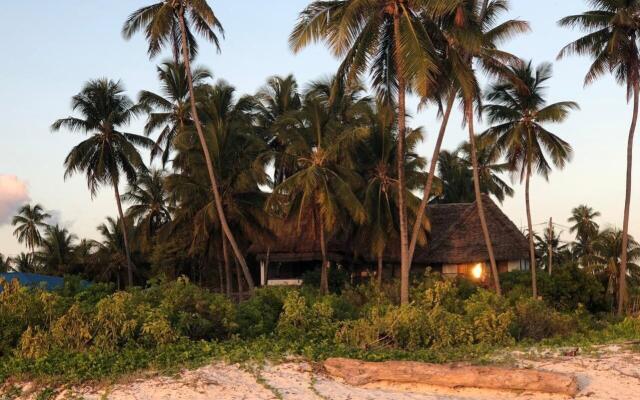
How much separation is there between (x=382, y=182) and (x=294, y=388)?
1900cm

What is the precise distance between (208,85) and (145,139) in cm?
401

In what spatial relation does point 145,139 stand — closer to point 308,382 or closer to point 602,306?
point 602,306

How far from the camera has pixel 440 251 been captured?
3169 cm

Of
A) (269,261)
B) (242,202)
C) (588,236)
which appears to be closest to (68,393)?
(242,202)

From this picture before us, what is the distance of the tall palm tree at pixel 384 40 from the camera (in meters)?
17.8

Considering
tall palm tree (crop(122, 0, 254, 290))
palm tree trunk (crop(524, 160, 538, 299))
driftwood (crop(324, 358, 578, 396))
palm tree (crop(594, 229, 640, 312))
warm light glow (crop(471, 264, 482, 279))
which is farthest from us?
palm tree (crop(594, 229, 640, 312))

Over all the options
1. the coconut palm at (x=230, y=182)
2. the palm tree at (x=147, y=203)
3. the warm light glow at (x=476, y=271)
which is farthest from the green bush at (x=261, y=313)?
the palm tree at (x=147, y=203)

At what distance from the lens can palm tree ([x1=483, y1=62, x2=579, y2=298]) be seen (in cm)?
2892

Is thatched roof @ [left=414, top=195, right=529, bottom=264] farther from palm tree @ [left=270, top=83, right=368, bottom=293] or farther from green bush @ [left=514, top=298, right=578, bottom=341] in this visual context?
green bush @ [left=514, top=298, right=578, bottom=341]

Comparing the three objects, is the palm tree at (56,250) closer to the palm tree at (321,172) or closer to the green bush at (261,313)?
the palm tree at (321,172)

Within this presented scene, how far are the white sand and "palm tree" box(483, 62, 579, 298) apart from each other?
62.8ft

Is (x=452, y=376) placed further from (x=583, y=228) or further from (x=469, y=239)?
(x=583, y=228)

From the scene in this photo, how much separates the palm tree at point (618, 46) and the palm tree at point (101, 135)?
17958 mm

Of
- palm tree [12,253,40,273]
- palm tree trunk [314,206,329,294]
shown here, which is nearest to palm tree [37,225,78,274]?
palm tree [12,253,40,273]
